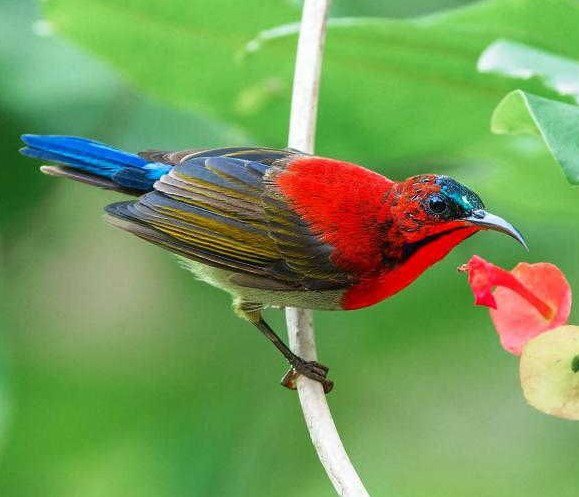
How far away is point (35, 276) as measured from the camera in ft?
11.4

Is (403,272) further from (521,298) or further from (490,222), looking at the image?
(521,298)

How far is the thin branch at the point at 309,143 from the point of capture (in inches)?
75.5

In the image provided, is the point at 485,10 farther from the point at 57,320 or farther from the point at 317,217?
the point at 57,320

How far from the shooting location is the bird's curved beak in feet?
6.70

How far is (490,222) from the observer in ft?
7.09

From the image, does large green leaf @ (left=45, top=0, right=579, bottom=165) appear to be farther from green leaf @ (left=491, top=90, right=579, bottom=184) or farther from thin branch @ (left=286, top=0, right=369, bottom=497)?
green leaf @ (left=491, top=90, right=579, bottom=184)

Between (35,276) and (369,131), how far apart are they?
124cm

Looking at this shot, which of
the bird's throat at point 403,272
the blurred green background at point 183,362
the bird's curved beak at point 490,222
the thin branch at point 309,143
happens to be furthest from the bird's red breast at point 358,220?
the blurred green background at point 183,362

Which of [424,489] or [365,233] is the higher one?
[365,233]

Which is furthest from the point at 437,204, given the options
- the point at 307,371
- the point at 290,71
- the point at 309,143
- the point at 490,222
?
the point at 290,71

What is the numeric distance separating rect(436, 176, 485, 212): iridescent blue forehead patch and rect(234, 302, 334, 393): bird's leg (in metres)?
0.49

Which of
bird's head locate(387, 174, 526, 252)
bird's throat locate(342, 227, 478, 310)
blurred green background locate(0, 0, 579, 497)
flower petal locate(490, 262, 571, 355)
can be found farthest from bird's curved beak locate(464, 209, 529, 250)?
blurred green background locate(0, 0, 579, 497)

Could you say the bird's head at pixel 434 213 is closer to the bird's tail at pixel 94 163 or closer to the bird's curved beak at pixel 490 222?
the bird's curved beak at pixel 490 222

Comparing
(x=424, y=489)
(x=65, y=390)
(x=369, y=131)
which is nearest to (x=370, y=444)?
(x=424, y=489)
